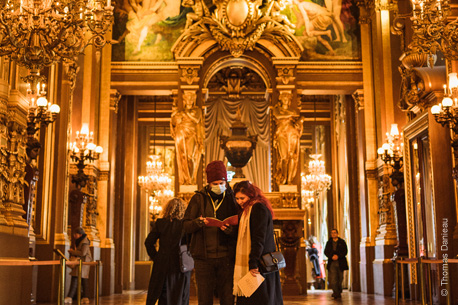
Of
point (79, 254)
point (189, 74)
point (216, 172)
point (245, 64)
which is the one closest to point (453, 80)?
point (216, 172)

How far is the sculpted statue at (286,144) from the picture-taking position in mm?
16375

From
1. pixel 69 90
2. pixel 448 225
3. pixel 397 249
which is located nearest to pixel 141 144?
pixel 69 90

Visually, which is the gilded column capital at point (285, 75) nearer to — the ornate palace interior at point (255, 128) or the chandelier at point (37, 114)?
the ornate palace interior at point (255, 128)

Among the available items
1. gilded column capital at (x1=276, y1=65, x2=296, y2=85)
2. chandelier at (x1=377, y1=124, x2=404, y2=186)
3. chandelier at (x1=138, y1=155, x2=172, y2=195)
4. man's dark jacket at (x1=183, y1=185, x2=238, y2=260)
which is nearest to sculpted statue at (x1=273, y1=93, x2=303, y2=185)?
gilded column capital at (x1=276, y1=65, x2=296, y2=85)

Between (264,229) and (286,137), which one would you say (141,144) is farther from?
(264,229)

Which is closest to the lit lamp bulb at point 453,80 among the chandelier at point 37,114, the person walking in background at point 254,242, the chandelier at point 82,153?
the person walking in background at point 254,242

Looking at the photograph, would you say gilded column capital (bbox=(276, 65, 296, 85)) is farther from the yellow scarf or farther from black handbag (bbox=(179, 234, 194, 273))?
the yellow scarf

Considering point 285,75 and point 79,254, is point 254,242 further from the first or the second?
point 285,75

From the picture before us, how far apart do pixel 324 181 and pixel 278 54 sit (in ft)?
23.2

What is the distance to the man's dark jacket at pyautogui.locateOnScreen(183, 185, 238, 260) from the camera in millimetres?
6059

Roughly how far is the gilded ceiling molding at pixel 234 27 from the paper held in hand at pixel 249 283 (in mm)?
11873

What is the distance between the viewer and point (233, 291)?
5.64 m

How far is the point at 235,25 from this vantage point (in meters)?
16.7

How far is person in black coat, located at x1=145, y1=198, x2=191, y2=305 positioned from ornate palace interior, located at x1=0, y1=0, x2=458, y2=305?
2.13m
